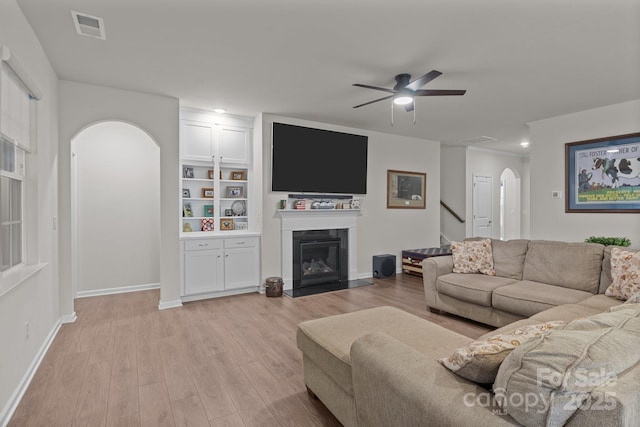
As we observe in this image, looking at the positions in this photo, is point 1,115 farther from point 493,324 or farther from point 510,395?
point 493,324

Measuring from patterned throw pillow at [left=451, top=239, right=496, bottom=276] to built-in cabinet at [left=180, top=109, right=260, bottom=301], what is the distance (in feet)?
8.79

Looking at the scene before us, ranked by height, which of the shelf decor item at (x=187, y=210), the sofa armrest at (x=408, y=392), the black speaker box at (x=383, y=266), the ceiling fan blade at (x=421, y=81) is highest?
the ceiling fan blade at (x=421, y=81)

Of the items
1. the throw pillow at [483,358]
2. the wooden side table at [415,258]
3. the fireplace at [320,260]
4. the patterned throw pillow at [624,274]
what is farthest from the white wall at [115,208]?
the patterned throw pillow at [624,274]

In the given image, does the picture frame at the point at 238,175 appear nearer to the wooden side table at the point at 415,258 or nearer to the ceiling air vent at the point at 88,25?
the ceiling air vent at the point at 88,25

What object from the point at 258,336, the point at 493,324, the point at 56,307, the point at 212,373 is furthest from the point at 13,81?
the point at 493,324

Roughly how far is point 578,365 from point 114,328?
3.77m

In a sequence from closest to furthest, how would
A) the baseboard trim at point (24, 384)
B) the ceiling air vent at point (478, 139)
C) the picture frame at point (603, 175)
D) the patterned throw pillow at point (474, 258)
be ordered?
the baseboard trim at point (24, 384) → the patterned throw pillow at point (474, 258) → the picture frame at point (603, 175) → the ceiling air vent at point (478, 139)

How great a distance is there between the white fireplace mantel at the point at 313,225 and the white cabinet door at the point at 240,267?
1.47 ft

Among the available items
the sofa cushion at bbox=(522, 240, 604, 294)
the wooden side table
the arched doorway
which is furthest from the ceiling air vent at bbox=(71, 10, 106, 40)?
the arched doorway

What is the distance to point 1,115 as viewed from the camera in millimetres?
2027

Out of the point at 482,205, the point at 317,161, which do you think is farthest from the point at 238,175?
the point at 482,205

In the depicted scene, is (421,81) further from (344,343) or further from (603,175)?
(603,175)

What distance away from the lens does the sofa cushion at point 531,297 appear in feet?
8.85

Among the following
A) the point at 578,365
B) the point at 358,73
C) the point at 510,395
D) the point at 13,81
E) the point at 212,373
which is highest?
the point at 358,73
